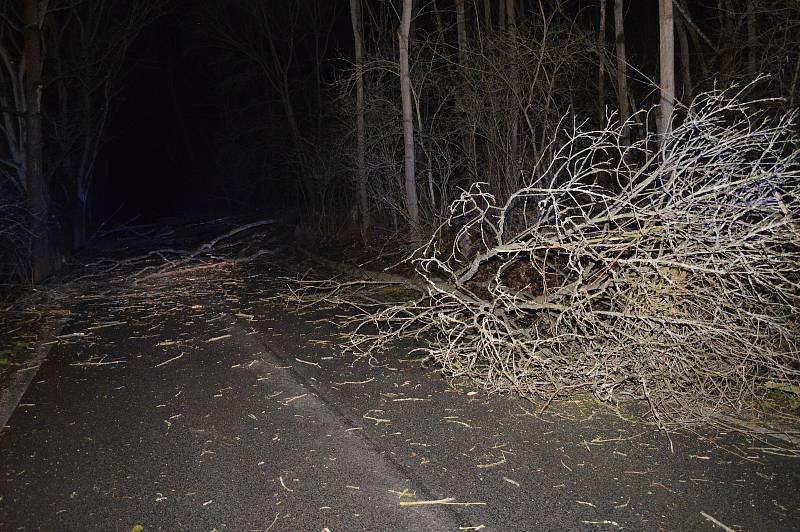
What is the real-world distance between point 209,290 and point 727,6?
12.5m

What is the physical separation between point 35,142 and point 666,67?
527 inches

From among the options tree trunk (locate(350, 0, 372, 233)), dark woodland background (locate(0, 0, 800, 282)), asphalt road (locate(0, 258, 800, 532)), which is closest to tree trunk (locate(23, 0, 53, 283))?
dark woodland background (locate(0, 0, 800, 282))

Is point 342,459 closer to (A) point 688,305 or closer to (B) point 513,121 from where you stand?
(A) point 688,305

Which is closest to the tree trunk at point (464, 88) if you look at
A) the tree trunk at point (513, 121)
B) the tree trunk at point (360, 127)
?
the tree trunk at point (513, 121)

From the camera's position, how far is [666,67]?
7.19 m

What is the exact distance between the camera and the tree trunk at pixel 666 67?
6.93 m

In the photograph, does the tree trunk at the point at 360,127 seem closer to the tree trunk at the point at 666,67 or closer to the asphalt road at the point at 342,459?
the tree trunk at the point at 666,67

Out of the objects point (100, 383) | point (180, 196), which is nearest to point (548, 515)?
point (100, 383)

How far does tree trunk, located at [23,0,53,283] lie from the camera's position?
1354cm

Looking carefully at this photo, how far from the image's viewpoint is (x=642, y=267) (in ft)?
17.1

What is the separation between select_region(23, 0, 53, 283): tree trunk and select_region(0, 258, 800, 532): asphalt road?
7.89 meters

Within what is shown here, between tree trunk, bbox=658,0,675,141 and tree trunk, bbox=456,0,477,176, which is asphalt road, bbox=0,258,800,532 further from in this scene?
tree trunk, bbox=456,0,477,176

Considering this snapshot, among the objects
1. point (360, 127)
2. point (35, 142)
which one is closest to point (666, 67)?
point (360, 127)

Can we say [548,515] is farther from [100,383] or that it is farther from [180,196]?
[180,196]
